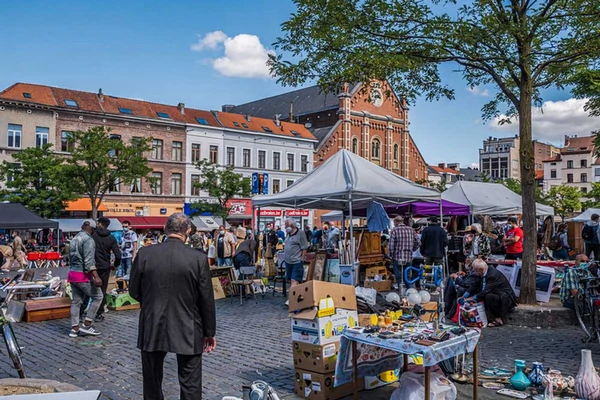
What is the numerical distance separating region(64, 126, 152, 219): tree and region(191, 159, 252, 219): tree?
661 cm

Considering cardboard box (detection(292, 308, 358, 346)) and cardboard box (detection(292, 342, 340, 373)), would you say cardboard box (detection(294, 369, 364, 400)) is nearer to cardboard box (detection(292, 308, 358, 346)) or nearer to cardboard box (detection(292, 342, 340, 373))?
cardboard box (detection(292, 342, 340, 373))

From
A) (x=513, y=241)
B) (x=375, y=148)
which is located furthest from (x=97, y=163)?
(x=375, y=148)

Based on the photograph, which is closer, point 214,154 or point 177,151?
point 177,151

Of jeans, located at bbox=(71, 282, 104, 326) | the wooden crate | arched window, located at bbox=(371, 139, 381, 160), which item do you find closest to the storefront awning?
the wooden crate

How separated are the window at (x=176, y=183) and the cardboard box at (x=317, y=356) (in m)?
39.6

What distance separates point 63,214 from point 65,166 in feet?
22.1

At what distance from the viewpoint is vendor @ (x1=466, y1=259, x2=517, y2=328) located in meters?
8.85

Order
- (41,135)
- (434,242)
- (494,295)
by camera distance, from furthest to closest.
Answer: (41,135)
(434,242)
(494,295)

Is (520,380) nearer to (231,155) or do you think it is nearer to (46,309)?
(46,309)

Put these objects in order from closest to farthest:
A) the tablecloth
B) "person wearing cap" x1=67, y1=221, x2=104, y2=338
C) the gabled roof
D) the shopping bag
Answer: the tablecloth → "person wearing cap" x1=67, y1=221, x2=104, y2=338 → the shopping bag → the gabled roof

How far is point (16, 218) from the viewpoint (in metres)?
16.6

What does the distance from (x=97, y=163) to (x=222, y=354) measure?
28827 millimetres

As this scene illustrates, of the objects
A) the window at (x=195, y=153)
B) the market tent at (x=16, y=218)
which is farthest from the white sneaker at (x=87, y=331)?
the window at (x=195, y=153)

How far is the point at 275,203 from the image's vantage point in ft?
41.4
